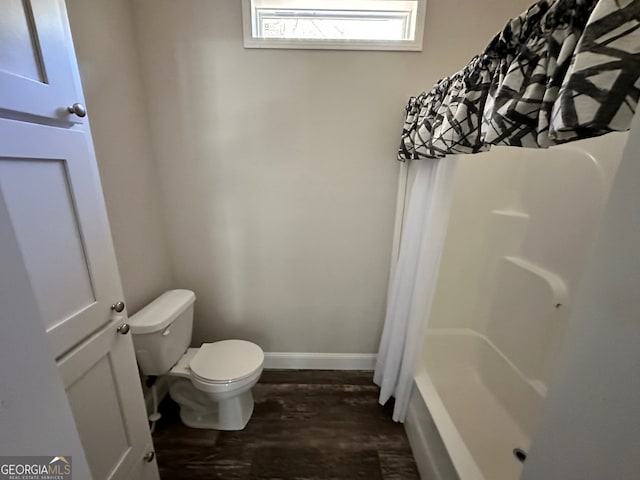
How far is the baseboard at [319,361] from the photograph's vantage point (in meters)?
1.94

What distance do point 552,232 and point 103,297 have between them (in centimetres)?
206

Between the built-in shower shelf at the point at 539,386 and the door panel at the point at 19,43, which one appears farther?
the built-in shower shelf at the point at 539,386

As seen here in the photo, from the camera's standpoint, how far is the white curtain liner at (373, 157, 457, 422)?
3.94ft

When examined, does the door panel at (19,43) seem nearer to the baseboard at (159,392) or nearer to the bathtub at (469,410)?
the baseboard at (159,392)

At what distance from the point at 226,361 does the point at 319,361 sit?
0.75m

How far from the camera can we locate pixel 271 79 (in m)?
1.47

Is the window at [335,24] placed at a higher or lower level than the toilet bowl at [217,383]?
higher

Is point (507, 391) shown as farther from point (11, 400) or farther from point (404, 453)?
point (11, 400)

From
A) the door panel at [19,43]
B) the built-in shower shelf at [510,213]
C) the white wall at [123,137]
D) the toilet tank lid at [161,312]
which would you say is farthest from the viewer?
the built-in shower shelf at [510,213]

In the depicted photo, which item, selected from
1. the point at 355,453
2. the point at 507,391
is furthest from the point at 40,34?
the point at 507,391

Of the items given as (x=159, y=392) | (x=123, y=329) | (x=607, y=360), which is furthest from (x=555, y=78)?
(x=159, y=392)

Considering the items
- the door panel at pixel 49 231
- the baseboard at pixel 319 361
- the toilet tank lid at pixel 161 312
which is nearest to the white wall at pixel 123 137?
the toilet tank lid at pixel 161 312

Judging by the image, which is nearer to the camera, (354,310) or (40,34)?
(40,34)

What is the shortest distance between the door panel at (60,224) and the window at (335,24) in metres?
1.16
